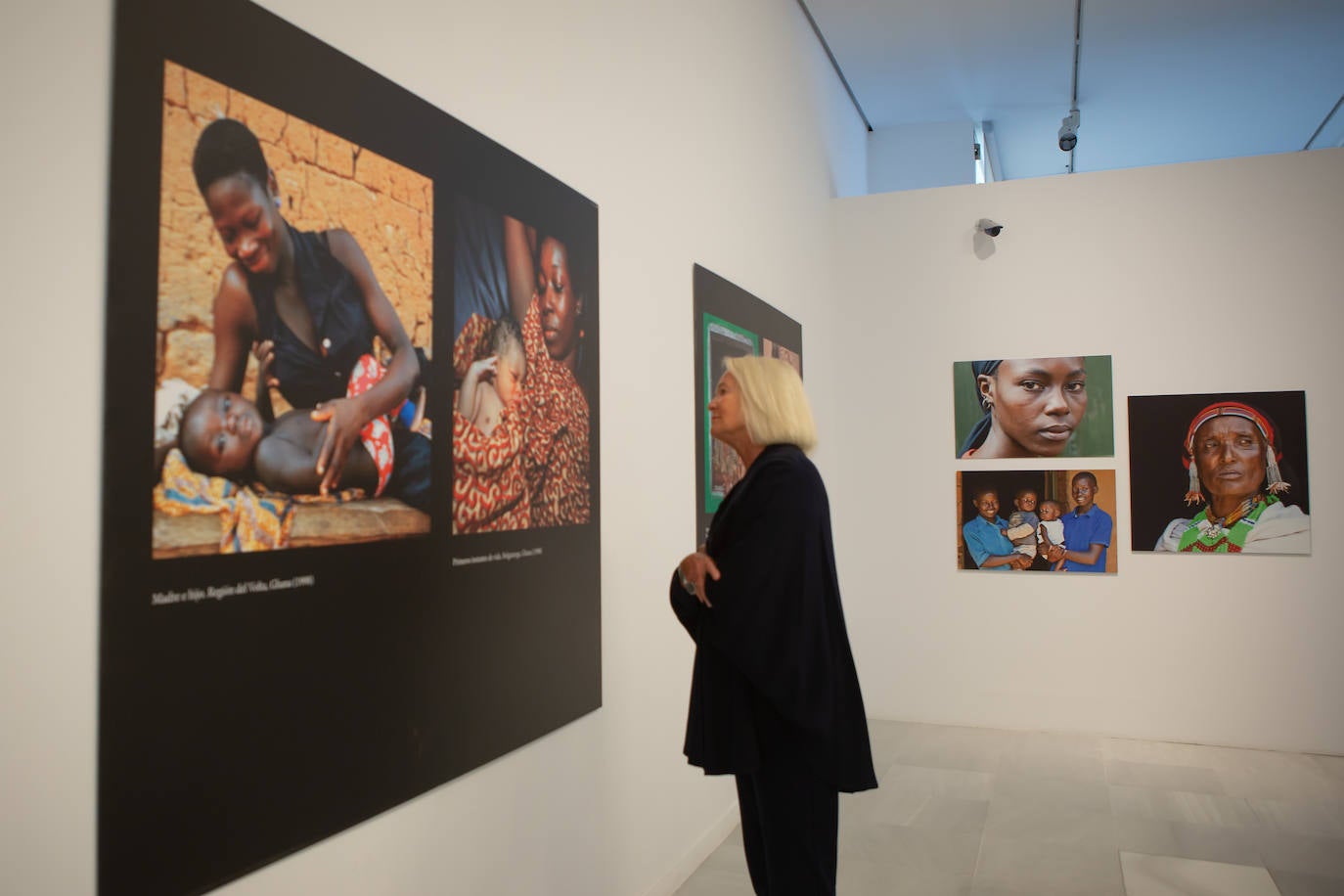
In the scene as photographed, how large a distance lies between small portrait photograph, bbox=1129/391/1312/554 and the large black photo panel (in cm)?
584

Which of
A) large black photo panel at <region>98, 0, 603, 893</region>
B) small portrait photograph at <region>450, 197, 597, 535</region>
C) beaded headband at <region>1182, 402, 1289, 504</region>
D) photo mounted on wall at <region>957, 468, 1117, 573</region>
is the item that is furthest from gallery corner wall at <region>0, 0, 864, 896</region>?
beaded headband at <region>1182, 402, 1289, 504</region>

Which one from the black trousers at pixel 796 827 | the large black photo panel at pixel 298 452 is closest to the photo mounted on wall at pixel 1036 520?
the large black photo panel at pixel 298 452

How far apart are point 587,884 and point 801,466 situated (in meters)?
1.99

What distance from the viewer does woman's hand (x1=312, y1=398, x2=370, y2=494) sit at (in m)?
2.39

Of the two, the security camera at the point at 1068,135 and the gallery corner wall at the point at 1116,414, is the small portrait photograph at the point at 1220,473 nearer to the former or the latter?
the gallery corner wall at the point at 1116,414

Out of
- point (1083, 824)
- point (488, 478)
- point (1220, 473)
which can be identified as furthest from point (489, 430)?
point (1220, 473)

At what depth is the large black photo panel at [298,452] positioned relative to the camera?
1938 millimetres

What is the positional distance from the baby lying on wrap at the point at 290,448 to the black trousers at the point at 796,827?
130cm

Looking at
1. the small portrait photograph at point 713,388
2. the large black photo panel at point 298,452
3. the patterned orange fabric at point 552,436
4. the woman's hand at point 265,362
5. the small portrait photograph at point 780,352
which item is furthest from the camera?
the small portrait photograph at point 780,352

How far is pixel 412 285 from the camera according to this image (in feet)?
9.13

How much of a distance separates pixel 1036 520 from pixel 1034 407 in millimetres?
916

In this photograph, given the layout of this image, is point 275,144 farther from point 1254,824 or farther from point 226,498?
point 1254,824

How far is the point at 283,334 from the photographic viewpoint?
229 cm

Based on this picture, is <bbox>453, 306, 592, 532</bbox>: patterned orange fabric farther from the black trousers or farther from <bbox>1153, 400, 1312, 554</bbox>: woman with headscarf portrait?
<bbox>1153, 400, 1312, 554</bbox>: woman with headscarf portrait
